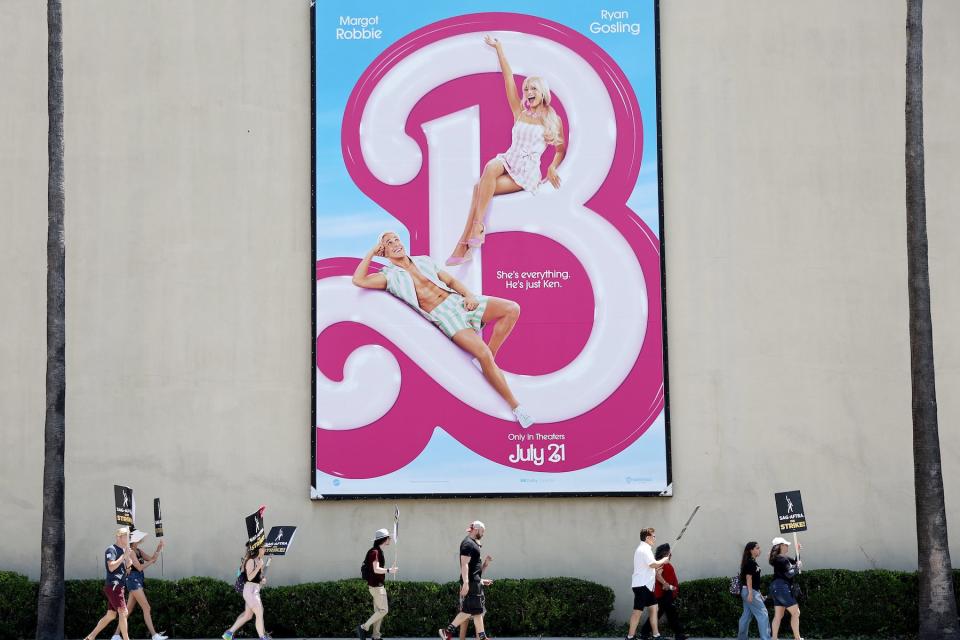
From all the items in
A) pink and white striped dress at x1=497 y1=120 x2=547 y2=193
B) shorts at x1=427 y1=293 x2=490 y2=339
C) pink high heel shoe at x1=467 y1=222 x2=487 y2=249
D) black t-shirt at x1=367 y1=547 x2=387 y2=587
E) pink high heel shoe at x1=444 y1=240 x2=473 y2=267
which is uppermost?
pink and white striped dress at x1=497 y1=120 x2=547 y2=193

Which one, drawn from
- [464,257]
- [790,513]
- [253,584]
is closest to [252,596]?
[253,584]

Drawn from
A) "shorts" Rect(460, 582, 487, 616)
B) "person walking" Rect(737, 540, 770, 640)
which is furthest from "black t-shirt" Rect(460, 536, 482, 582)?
"person walking" Rect(737, 540, 770, 640)

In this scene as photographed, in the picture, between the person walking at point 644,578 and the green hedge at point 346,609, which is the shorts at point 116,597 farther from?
the person walking at point 644,578

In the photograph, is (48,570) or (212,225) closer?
(48,570)

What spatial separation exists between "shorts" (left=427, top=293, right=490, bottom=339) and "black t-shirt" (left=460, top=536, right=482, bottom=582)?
392 centimetres

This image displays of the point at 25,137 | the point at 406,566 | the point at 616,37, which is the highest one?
the point at 616,37

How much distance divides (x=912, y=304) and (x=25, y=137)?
13739 millimetres

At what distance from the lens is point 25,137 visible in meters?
20.3

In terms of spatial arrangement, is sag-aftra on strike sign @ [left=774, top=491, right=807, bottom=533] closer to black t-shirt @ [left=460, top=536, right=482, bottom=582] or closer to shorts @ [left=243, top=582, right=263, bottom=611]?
black t-shirt @ [left=460, top=536, right=482, bottom=582]

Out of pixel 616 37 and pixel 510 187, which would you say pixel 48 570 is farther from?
pixel 616 37

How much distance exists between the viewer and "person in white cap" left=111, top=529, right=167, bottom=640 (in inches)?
691

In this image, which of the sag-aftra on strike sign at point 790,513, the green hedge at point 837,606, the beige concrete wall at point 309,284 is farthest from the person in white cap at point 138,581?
the sag-aftra on strike sign at point 790,513

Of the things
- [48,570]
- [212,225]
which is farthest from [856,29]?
[48,570]

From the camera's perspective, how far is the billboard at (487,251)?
19469 mm
